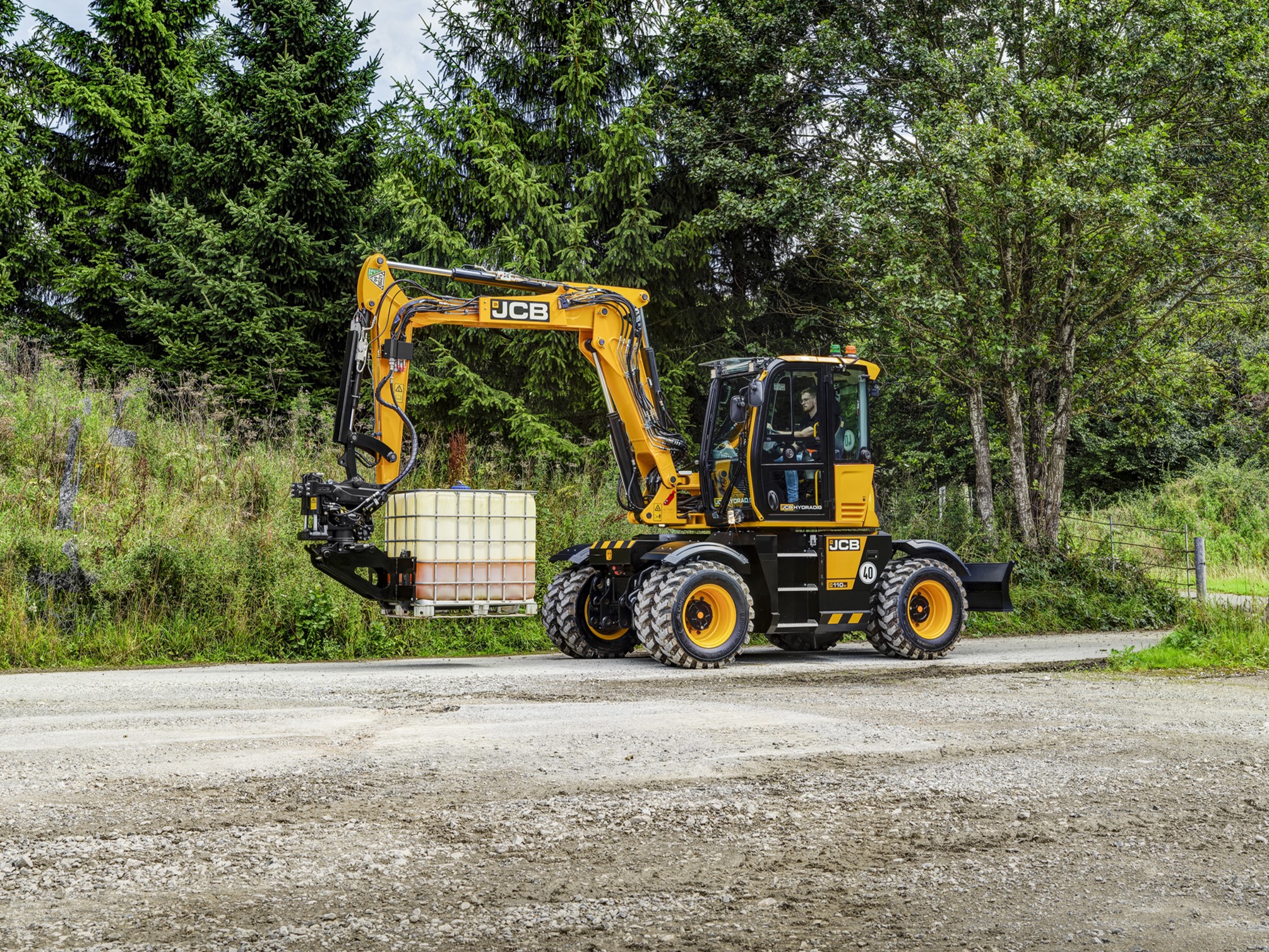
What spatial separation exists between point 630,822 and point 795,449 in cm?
791

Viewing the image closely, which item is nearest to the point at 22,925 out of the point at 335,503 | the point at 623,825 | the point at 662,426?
the point at 623,825

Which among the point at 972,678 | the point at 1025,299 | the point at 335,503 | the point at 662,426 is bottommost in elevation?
the point at 972,678

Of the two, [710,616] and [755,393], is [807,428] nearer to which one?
[755,393]

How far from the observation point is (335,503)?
11133 millimetres

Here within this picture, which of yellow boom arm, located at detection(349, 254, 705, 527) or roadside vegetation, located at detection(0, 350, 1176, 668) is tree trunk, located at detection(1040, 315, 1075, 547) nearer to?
roadside vegetation, located at detection(0, 350, 1176, 668)

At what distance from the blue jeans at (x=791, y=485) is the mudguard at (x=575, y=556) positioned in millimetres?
2279

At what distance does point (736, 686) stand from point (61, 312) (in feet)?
58.5

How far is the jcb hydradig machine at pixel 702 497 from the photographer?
11.5m

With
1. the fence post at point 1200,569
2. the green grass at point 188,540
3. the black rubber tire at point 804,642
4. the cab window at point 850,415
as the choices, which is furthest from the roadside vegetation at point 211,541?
the cab window at point 850,415

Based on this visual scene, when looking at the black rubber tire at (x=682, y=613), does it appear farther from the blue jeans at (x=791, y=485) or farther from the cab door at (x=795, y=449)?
the blue jeans at (x=791, y=485)

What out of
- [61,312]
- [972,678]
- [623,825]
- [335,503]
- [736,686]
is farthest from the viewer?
[61,312]

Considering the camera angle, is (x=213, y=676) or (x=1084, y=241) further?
(x=1084, y=241)

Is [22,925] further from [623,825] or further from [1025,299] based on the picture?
[1025,299]

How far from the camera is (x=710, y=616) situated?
38.5ft
